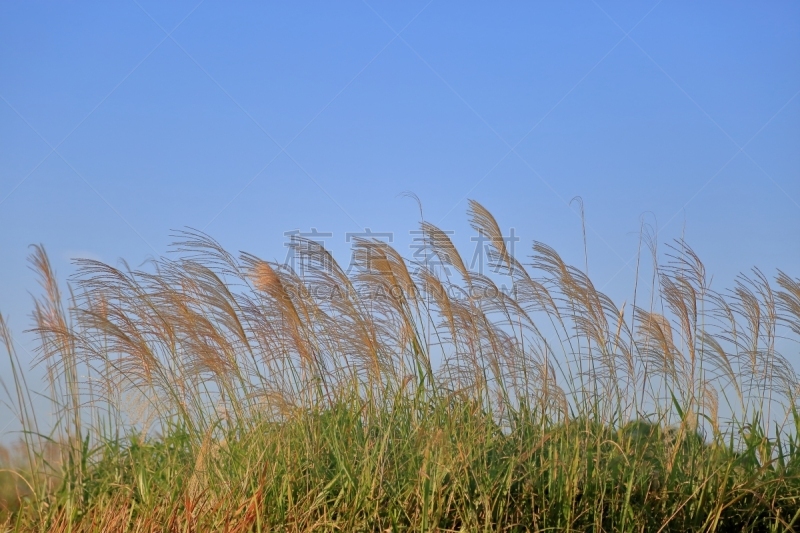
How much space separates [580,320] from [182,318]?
7.92 feet

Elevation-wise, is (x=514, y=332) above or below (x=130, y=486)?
above

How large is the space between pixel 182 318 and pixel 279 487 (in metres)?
1.26

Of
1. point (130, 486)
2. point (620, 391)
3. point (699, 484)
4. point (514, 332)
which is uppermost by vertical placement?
point (514, 332)

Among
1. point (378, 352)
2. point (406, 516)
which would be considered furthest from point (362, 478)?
point (378, 352)

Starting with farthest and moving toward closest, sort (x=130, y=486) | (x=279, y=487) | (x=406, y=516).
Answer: (x=130, y=486) < (x=279, y=487) < (x=406, y=516)

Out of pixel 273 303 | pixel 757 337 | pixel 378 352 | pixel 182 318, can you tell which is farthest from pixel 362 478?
pixel 757 337

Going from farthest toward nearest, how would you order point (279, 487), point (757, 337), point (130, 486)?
point (757, 337)
point (130, 486)
point (279, 487)

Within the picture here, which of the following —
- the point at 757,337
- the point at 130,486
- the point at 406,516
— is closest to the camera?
the point at 406,516

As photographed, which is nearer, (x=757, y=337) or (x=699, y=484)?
(x=699, y=484)

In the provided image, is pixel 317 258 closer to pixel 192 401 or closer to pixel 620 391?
pixel 192 401

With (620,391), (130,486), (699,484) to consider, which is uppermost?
(620,391)

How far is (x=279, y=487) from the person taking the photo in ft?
12.9

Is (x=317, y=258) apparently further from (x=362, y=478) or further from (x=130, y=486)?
(x=130, y=486)

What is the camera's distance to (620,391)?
4520mm
